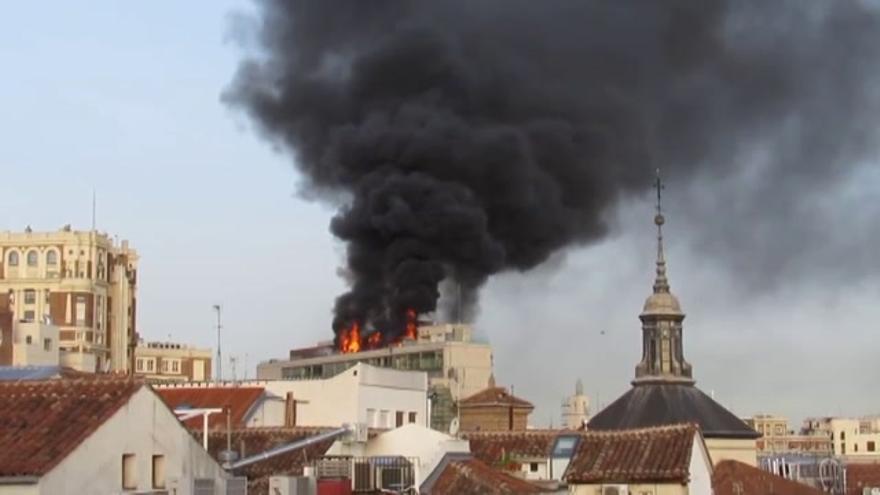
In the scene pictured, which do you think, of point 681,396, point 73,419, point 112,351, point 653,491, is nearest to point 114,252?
point 112,351

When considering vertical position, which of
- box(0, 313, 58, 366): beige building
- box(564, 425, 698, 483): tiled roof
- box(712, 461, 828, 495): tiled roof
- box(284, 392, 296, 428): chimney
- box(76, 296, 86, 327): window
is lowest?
box(712, 461, 828, 495): tiled roof

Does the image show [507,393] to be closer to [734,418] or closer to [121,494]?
[734,418]

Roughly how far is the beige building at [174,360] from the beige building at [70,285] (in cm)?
654

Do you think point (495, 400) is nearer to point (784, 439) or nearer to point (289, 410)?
point (289, 410)

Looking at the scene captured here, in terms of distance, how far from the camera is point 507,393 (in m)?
85.1

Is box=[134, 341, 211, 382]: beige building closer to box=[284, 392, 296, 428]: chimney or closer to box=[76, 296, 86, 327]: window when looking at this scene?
box=[76, 296, 86, 327]: window

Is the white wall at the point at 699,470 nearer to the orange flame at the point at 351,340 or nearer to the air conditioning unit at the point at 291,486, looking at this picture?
the air conditioning unit at the point at 291,486

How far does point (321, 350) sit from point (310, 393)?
31.5 metres

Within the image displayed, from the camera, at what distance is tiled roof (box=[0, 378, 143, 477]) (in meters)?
23.6

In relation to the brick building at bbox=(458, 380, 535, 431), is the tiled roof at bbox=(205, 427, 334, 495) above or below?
below

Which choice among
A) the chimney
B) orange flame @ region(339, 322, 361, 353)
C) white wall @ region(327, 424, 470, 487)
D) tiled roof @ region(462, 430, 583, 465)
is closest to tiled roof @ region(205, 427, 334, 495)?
white wall @ region(327, 424, 470, 487)

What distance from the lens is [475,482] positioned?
3494 centimetres

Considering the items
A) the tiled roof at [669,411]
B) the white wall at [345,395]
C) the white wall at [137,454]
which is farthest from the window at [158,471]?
the tiled roof at [669,411]

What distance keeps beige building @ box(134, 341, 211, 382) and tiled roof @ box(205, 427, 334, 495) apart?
131278 mm
